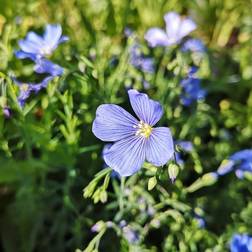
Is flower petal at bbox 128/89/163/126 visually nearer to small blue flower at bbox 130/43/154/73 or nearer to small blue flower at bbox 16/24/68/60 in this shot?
small blue flower at bbox 16/24/68/60

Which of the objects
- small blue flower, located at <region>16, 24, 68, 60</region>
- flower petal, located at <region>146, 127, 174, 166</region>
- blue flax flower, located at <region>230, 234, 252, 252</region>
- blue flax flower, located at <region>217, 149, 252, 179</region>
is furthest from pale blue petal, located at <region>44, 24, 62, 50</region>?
blue flax flower, located at <region>230, 234, 252, 252</region>

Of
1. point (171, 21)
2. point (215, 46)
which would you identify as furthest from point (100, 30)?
point (215, 46)

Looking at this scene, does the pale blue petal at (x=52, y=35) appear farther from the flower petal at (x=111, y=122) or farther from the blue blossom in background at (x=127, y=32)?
the flower petal at (x=111, y=122)

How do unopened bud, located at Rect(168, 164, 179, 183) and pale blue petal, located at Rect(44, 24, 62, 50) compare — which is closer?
unopened bud, located at Rect(168, 164, 179, 183)

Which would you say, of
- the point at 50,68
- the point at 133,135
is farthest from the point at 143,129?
the point at 50,68

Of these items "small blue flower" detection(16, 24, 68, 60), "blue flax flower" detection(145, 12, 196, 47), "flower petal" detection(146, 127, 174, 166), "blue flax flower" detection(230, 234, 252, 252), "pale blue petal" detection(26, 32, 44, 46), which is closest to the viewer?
"flower petal" detection(146, 127, 174, 166)

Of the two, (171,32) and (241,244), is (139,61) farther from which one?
(241,244)

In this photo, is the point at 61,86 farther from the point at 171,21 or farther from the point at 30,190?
the point at 171,21

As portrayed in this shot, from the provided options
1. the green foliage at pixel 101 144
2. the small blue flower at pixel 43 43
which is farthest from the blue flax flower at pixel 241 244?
the small blue flower at pixel 43 43
